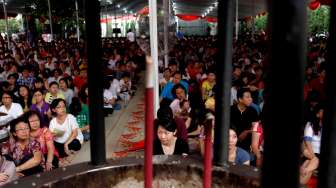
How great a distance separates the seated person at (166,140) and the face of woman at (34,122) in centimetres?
143

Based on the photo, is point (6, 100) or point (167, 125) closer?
point (167, 125)

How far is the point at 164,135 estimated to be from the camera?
162 inches

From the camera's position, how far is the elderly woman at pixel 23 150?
13.6 ft

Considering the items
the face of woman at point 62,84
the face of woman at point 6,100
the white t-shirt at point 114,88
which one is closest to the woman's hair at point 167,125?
the face of woman at point 6,100

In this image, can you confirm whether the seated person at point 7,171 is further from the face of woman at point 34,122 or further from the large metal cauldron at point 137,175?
the large metal cauldron at point 137,175

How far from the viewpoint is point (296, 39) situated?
499 millimetres

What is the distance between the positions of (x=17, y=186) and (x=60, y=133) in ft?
13.9

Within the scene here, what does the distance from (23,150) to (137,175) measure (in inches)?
120

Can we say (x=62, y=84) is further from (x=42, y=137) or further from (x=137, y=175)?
(x=137, y=175)

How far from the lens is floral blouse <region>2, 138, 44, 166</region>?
4203 mm

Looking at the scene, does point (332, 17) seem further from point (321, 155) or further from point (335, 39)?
point (321, 155)

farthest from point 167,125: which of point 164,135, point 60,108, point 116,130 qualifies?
point 116,130

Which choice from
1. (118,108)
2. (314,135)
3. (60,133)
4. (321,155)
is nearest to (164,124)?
(314,135)

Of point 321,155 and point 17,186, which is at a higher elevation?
point 321,155
